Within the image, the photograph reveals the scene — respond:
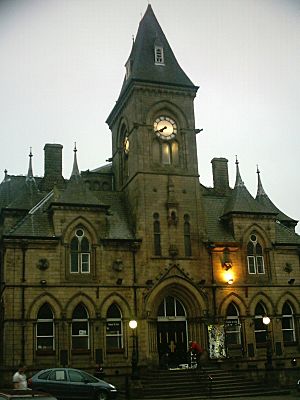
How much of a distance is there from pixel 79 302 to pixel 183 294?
6.59 meters

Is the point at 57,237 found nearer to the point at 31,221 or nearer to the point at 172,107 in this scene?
the point at 31,221

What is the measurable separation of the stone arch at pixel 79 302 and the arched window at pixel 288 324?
12650mm

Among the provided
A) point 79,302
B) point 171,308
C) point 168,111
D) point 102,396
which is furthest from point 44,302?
point 168,111

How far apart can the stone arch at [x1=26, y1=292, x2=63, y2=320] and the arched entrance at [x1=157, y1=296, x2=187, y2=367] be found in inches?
251

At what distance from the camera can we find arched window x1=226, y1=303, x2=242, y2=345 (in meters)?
37.3

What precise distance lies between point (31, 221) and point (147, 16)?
18.6 m

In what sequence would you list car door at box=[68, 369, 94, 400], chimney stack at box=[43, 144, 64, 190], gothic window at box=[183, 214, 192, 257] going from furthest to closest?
chimney stack at box=[43, 144, 64, 190] → gothic window at box=[183, 214, 192, 257] → car door at box=[68, 369, 94, 400]

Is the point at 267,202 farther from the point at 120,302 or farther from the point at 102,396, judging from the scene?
the point at 102,396

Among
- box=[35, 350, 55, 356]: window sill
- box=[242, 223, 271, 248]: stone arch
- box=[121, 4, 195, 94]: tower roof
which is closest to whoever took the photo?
box=[35, 350, 55, 356]: window sill

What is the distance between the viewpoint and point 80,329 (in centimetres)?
3453

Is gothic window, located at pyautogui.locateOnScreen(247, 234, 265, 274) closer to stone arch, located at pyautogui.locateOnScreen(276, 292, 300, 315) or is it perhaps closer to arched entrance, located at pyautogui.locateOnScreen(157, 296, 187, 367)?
stone arch, located at pyautogui.locateOnScreen(276, 292, 300, 315)

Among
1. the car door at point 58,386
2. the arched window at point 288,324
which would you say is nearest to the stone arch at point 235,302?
the arched window at point 288,324

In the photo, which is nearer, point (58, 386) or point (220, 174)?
point (58, 386)

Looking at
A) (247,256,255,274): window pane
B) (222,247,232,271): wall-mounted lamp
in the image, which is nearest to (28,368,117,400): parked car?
(222,247,232,271): wall-mounted lamp
